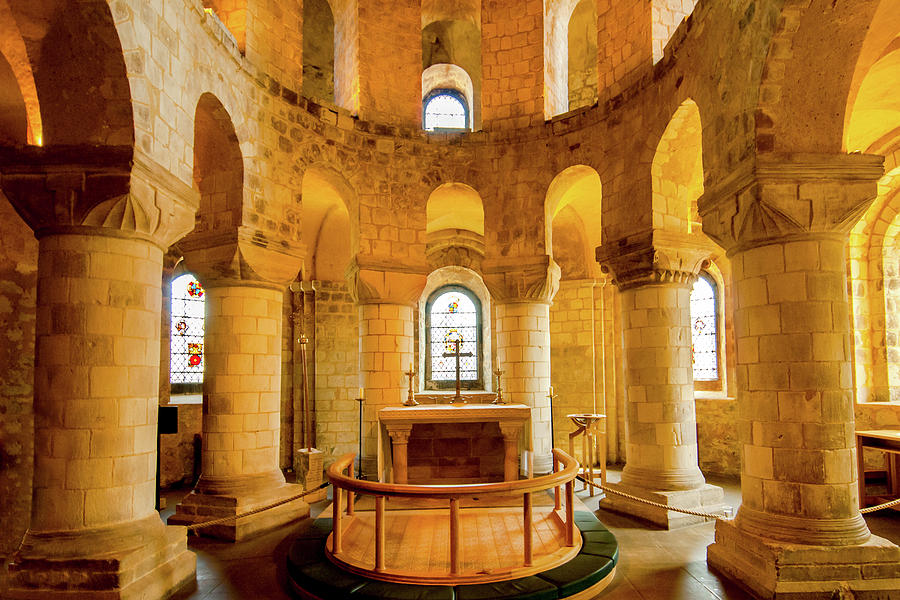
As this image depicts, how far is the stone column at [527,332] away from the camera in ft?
33.5

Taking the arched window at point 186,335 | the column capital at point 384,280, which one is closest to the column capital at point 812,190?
the column capital at point 384,280

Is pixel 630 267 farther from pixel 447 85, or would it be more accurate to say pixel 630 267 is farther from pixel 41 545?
pixel 447 85

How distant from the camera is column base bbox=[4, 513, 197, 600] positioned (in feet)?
15.2

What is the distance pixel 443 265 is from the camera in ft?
48.1

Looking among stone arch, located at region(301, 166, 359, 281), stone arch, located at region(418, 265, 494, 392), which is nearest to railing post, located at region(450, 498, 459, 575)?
stone arch, located at region(301, 166, 359, 281)

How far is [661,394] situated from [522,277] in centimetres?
313

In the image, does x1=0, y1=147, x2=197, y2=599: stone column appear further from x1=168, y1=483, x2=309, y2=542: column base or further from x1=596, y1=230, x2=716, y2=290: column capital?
x1=596, y1=230, x2=716, y2=290: column capital

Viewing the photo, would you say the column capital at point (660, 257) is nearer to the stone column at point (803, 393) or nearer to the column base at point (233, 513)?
the stone column at point (803, 393)

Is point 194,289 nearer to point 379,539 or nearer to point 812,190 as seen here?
point 379,539

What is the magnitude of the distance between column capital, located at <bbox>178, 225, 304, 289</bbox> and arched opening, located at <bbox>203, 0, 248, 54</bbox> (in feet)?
8.62

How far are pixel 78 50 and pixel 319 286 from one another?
329 inches

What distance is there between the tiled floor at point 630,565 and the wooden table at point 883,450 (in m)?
0.45

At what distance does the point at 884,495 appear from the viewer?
843cm

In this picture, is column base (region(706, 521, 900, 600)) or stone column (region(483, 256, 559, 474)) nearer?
column base (region(706, 521, 900, 600))
